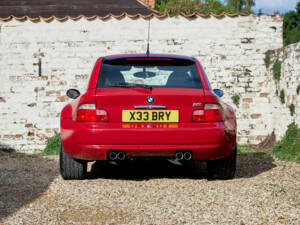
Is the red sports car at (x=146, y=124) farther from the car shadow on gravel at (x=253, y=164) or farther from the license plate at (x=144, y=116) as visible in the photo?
the car shadow on gravel at (x=253, y=164)

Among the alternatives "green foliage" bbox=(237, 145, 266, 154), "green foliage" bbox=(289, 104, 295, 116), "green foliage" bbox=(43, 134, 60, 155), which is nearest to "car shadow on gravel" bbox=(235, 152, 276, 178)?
"green foliage" bbox=(237, 145, 266, 154)

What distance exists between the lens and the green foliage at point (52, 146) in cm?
935

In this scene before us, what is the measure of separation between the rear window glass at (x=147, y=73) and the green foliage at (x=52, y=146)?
4531 mm

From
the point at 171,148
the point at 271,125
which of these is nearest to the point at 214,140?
the point at 171,148

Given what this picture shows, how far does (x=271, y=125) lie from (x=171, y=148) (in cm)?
517

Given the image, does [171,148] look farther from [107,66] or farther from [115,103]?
[107,66]

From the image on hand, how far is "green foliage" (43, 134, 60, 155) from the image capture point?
9.35 m

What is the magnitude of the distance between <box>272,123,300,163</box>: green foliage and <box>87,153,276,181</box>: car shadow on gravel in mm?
226

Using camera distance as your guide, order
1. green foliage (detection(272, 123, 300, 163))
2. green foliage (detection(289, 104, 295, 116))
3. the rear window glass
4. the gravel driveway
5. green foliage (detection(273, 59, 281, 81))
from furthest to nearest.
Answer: green foliage (detection(273, 59, 281, 81)), green foliage (detection(289, 104, 295, 116)), green foliage (detection(272, 123, 300, 163)), the rear window glass, the gravel driveway

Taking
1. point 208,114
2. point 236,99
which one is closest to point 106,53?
point 236,99

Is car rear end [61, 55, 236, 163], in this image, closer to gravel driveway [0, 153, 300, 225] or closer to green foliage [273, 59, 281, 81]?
gravel driveway [0, 153, 300, 225]

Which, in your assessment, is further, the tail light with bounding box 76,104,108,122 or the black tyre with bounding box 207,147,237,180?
the black tyre with bounding box 207,147,237,180

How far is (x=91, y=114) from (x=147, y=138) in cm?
64

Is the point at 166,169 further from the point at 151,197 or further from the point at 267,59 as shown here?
the point at 267,59
